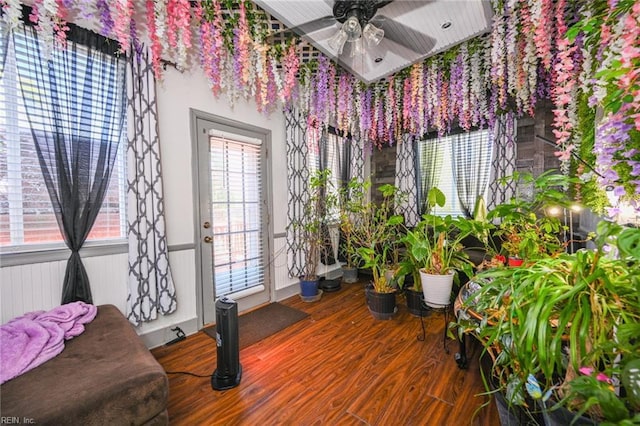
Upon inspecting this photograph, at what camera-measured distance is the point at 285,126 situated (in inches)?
124

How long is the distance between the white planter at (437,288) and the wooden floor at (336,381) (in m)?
0.48

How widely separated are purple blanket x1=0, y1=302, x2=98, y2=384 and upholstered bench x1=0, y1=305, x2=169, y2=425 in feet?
0.15

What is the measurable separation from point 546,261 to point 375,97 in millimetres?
3227

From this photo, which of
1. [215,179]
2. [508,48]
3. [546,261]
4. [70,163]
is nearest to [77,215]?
[70,163]

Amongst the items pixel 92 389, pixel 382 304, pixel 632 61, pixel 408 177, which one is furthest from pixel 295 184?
pixel 632 61

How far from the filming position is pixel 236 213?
2.74m

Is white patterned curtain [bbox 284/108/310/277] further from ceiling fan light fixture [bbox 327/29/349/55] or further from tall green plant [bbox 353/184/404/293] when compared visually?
ceiling fan light fixture [bbox 327/29/349/55]

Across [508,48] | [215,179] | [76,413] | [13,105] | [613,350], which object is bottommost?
[76,413]

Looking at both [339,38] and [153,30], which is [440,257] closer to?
[339,38]

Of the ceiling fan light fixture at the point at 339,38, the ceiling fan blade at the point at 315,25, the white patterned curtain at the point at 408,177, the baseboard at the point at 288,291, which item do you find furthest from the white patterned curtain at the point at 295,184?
the white patterned curtain at the point at 408,177

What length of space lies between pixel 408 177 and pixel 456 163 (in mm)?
764

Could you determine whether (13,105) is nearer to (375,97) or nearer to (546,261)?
(546,261)

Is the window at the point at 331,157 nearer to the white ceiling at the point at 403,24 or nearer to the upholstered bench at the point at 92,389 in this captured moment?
the white ceiling at the point at 403,24

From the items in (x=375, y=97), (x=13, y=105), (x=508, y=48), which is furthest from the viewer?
(x=375, y=97)
